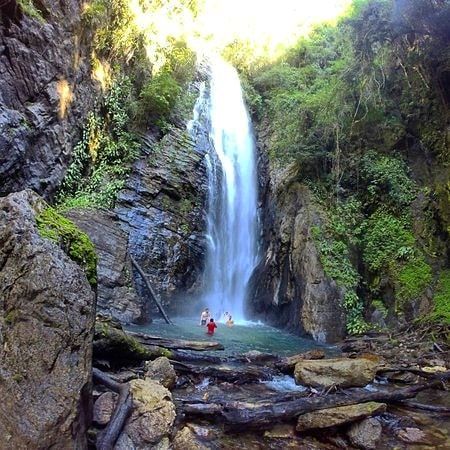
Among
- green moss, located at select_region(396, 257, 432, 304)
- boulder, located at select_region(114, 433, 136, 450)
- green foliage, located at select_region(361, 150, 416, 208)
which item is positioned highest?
green foliage, located at select_region(361, 150, 416, 208)

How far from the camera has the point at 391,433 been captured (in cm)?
512

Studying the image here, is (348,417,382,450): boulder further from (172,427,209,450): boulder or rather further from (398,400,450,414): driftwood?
(172,427,209,450): boulder

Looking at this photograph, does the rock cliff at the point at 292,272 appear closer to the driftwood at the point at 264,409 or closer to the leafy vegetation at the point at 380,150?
the leafy vegetation at the point at 380,150

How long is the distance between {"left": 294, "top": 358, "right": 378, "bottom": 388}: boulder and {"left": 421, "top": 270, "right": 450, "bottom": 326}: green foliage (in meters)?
4.12

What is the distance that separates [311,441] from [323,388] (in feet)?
4.65

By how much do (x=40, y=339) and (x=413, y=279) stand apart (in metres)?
10.7

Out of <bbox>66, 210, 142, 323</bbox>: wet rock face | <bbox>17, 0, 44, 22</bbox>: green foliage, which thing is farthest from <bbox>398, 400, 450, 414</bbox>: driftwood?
<bbox>17, 0, 44, 22</bbox>: green foliage

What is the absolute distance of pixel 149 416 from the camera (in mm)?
4305

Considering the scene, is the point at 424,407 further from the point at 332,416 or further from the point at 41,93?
the point at 41,93

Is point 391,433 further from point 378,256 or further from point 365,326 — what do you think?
point 378,256

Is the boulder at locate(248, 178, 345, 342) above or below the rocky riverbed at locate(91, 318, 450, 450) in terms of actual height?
above

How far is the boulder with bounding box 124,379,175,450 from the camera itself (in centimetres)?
411

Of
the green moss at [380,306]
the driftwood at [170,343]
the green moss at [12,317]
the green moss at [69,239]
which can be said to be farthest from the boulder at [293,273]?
the green moss at [12,317]

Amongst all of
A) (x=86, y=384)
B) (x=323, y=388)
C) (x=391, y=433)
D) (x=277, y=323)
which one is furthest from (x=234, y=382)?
(x=277, y=323)
